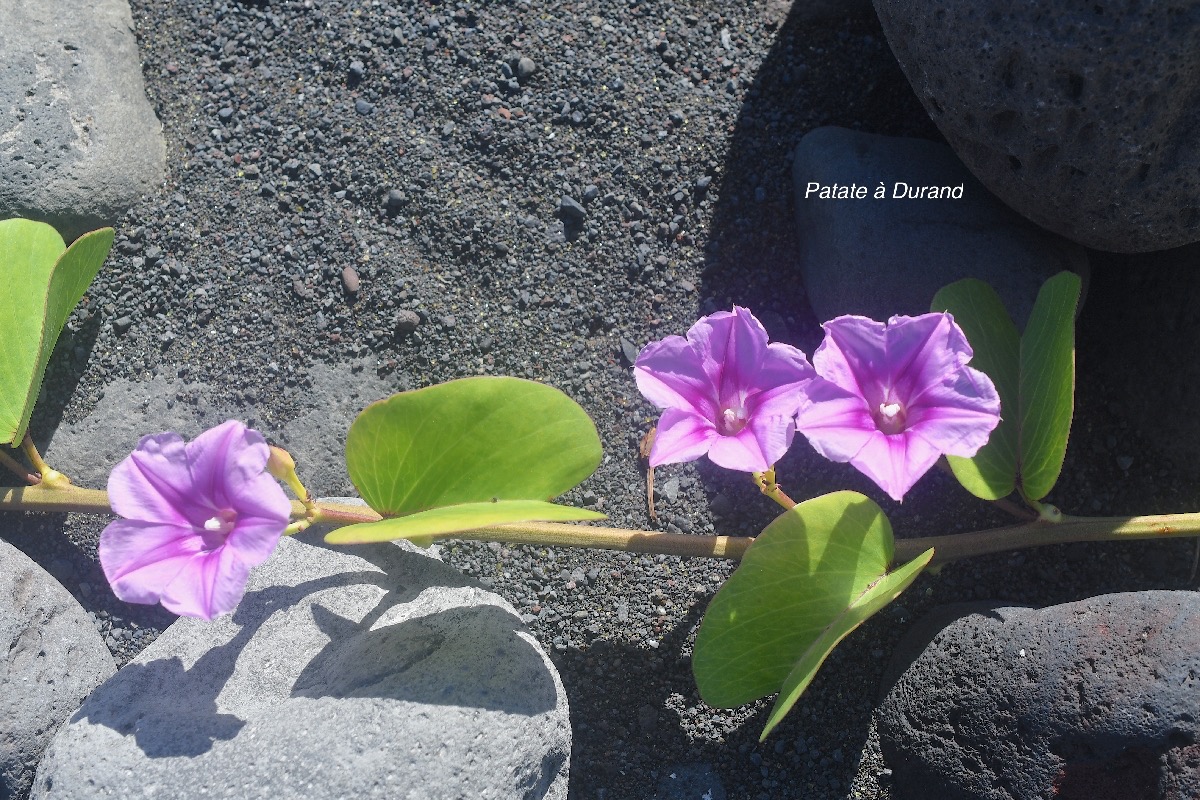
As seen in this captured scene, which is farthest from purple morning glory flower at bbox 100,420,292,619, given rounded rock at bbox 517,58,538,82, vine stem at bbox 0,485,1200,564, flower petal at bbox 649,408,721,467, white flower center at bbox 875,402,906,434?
rounded rock at bbox 517,58,538,82

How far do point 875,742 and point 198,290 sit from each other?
5.76 feet

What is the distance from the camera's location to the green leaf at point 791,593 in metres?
1.54

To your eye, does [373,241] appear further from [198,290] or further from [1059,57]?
[1059,57]

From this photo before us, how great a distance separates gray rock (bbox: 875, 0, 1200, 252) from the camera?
1514mm

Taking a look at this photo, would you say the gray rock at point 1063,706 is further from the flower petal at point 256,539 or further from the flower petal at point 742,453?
Result: the flower petal at point 256,539

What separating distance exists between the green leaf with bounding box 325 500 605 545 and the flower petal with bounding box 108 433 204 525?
260 mm

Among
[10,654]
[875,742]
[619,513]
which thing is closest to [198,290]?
[10,654]

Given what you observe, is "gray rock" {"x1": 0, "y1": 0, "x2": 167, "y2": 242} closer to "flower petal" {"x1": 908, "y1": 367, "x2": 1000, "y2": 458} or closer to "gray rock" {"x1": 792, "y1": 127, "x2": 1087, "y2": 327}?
"gray rock" {"x1": 792, "y1": 127, "x2": 1087, "y2": 327}

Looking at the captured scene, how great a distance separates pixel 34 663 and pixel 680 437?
1326mm

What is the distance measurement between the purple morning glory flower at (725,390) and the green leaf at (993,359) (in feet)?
1.40

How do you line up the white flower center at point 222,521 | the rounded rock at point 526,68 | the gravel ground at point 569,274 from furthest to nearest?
the rounded rock at point 526,68 < the gravel ground at point 569,274 < the white flower center at point 222,521

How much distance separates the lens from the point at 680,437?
4.74 feet

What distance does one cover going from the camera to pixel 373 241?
2.10 meters

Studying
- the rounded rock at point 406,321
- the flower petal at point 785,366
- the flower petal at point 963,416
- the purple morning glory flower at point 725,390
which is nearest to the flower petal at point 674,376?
the purple morning glory flower at point 725,390
